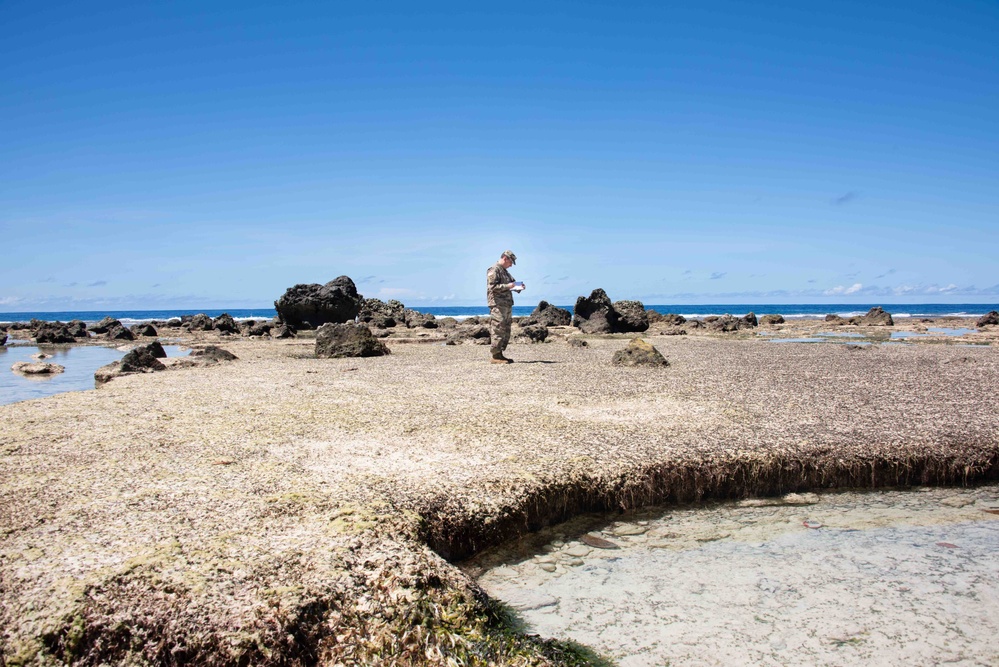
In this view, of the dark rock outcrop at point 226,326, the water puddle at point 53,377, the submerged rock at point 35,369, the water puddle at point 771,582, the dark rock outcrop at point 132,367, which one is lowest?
the water puddle at point 771,582

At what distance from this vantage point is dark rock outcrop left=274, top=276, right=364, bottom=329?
38.8 metres

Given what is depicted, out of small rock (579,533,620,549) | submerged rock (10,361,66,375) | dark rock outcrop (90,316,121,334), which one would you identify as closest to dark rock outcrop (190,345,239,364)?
submerged rock (10,361,66,375)

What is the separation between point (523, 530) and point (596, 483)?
3.17 feet

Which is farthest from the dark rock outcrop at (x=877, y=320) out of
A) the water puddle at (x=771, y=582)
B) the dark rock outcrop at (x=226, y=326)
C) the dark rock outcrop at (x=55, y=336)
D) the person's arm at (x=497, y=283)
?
the dark rock outcrop at (x=55, y=336)

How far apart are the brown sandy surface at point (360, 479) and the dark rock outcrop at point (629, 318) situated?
21.0 meters

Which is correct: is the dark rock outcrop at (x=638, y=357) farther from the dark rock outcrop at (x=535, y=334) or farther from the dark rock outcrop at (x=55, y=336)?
the dark rock outcrop at (x=55, y=336)

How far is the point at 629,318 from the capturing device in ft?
112

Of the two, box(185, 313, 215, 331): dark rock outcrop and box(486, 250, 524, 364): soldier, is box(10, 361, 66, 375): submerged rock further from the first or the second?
box(185, 313, 215, 331): dark rock outcrop

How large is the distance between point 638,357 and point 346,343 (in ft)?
28.7

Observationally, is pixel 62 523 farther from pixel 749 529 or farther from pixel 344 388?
pixel 344 388

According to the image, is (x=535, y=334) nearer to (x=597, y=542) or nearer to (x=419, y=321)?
(x=419, y=321)

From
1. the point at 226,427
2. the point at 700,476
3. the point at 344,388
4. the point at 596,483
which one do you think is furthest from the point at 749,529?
the point at 344,388

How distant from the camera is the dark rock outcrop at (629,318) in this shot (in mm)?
33969

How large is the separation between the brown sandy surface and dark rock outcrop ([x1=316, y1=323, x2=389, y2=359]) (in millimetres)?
6062
